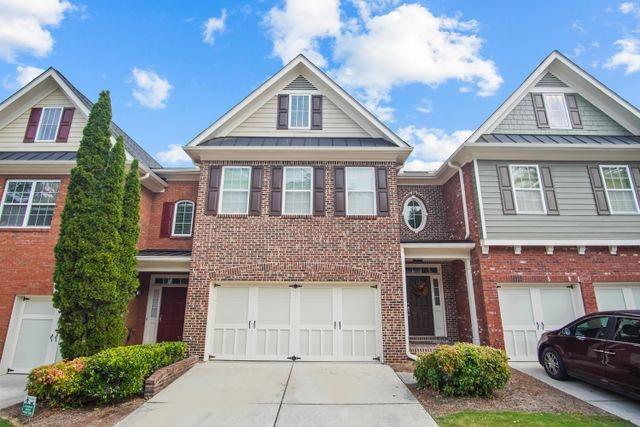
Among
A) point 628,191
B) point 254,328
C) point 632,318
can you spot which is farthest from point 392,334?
point 628,191

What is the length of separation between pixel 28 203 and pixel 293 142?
359 inches

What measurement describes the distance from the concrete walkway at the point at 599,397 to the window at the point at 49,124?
17.0 m

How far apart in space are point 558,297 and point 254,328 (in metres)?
9.57

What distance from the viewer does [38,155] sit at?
36.4 ft

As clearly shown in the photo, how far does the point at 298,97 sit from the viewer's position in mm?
11883

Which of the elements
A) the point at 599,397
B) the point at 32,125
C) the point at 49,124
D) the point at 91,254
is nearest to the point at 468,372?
the point at 599,397

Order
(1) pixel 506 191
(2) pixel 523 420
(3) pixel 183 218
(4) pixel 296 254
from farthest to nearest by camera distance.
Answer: (3) pixel 183 218, (1) pixel 506 191, (4) pixel 296 254, (2) pixel 523 420

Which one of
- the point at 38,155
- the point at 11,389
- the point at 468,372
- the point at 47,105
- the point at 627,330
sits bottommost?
the point at 11,389

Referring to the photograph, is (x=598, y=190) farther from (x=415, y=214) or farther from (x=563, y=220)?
(x=415, y=214)

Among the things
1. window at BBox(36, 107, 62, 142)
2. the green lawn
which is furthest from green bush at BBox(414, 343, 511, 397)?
window at BBox(36, 107, 62, 142)

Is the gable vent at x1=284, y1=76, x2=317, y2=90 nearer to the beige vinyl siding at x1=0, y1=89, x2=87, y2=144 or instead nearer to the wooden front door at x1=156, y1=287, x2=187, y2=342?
the beige vinyl siding at x1=0, y1=89, x2=87, y2=144

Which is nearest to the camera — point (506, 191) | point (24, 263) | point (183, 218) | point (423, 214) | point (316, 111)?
point (24, 263)

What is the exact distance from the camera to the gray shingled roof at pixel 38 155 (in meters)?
10.8

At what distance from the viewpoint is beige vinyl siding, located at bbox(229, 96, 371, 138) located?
11.5 m
